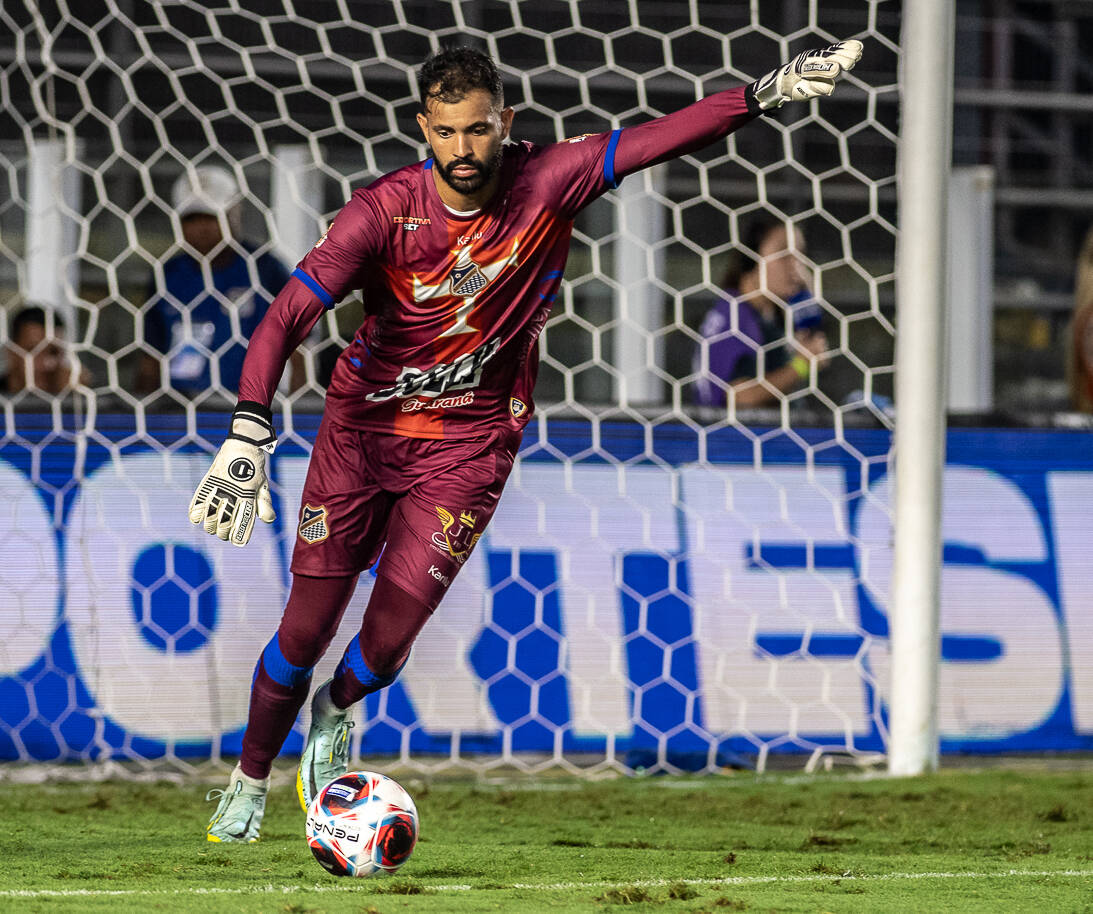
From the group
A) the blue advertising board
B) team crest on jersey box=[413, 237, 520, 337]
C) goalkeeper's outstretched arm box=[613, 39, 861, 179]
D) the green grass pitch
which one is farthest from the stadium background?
goalkeeper's outstretched arm box=[613, 39, 861, 179]

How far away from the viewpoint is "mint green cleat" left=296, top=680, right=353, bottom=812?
416 centimetres

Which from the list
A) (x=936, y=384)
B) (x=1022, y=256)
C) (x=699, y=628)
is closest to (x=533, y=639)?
(x=699, y=628)

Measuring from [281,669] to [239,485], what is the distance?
0.81 metres

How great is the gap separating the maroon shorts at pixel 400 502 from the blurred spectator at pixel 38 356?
2336 millimetres

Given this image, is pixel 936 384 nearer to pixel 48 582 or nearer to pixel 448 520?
pixel 448 520

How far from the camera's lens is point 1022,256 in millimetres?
9227

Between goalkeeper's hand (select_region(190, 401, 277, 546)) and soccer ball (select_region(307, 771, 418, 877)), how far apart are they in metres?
0.68

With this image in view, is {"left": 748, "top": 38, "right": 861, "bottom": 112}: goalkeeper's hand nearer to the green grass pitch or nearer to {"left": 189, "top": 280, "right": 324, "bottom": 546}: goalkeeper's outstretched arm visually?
{"left": 189, "top": 280, "right": 324, "bottom": 546}: goalkeeper's outstretched arm

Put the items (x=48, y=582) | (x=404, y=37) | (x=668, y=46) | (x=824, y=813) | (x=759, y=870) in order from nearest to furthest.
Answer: (x=759, y=870) → (x=824, y=813) → (x=48, y=582) → (x=668, y=46) → (x=404, y=37)

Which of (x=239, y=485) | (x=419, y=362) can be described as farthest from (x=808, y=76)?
(x=239, y=485)

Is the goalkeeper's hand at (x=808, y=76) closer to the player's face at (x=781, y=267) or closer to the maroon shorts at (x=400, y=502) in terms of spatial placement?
the maroon shorts at (x=400, y=502)

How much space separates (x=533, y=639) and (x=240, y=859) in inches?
84.9

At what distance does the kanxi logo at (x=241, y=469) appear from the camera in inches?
141

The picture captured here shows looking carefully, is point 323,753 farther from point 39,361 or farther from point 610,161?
point 39,361
